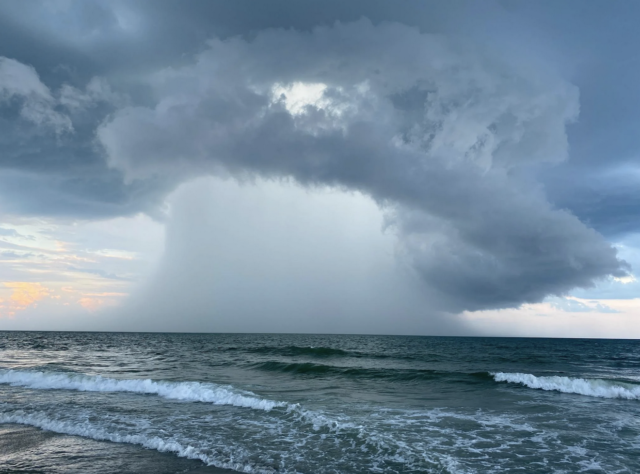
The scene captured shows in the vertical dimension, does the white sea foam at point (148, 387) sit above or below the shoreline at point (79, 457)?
below

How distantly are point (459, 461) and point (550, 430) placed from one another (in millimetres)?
6667

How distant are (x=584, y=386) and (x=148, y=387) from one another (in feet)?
96.5

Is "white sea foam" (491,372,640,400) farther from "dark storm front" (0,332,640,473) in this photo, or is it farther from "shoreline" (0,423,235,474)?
"shoreline" (0,423,235,474)

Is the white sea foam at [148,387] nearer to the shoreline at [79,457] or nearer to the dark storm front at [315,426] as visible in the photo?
the dark storm front at [315,426]

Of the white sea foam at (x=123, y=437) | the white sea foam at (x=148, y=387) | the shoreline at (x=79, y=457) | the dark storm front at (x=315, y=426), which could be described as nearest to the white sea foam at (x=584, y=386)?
the dark storm front at (x=315, y=426)

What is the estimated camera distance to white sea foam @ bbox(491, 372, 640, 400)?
967 inches

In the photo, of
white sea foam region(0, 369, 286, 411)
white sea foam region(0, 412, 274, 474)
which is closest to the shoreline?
white sea foam region(0, 412, 274, 474)

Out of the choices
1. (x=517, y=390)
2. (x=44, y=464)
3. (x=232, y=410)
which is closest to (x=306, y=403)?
(x=232, y=410)

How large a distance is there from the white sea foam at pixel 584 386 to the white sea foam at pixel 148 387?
802 inches

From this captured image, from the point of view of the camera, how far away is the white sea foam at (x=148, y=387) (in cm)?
1985

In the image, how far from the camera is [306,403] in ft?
65.5

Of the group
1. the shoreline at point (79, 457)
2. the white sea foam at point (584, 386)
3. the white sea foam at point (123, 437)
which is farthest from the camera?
the white sea foam at point (584, 386)

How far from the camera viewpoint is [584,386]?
2622 centimetres

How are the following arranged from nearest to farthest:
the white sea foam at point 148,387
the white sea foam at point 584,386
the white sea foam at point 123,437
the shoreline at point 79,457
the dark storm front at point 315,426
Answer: the shoreline at point 79,457, the white sea foam at point 123,437, the dark storm front at point 315,426, the white sea foam at point 148,387, the white sea foam at point 584,386
